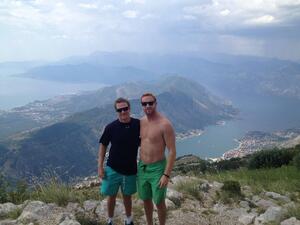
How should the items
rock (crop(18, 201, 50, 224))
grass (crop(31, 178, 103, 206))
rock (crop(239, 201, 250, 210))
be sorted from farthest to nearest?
rock (crop(239, 201, 250, 210))
grass (crop(31, 178, 103, 206))
rock (crop(18, 201, 50, 224))

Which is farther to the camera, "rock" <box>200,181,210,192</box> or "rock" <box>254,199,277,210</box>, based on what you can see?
"rock" <box>200,181,210,192</box>

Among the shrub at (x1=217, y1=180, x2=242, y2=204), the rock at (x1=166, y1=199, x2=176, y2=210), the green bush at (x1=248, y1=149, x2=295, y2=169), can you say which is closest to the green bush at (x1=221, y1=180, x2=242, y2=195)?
the shrub at (x1=217, y1=180, x2=242, y2=204)

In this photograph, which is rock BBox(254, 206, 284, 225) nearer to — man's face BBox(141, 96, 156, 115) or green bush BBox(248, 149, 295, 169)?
man's face BBox(141, 96, 156, 115)

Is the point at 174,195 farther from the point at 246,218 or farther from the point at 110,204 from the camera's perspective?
the point at 110,204

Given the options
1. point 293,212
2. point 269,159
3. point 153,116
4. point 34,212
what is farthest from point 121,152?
point 269,159

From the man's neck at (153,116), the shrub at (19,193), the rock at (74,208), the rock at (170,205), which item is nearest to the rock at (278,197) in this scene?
the rock at (170,205)

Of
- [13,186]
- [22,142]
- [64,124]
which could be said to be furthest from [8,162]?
[13,186]
